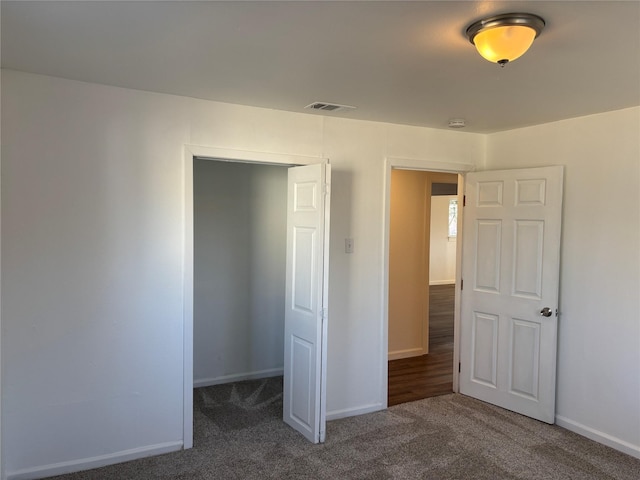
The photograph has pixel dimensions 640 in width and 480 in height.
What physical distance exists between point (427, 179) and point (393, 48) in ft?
12.0

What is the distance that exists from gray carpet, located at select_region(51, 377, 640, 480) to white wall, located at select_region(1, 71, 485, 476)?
0.31m

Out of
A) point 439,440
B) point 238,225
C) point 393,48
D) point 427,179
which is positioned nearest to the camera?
point 393,48

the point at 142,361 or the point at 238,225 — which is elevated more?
the point at 238,225

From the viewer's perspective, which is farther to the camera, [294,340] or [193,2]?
[294,340]

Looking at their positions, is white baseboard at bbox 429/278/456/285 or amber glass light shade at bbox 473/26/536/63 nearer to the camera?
amber glass light shade at bbox 473/26/536/63

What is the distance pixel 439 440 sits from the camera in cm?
357

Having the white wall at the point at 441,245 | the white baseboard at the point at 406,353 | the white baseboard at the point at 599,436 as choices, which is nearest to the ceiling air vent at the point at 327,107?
the white baseboard at the point at 599,436

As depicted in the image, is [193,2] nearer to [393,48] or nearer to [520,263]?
[393,48]

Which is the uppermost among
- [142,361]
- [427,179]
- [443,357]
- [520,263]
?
[427,179]

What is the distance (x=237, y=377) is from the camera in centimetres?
482

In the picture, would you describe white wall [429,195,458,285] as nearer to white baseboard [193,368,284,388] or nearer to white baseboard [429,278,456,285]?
white baseboard [429,278,456,285]

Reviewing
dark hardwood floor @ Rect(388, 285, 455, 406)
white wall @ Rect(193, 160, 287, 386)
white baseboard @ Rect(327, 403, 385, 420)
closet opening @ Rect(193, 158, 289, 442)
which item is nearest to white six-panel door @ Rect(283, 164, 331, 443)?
white baseboard @ Rect(327, 403, 385, 420)

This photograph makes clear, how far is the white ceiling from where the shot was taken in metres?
1.89

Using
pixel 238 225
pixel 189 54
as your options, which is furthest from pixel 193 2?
pixel 238 225
